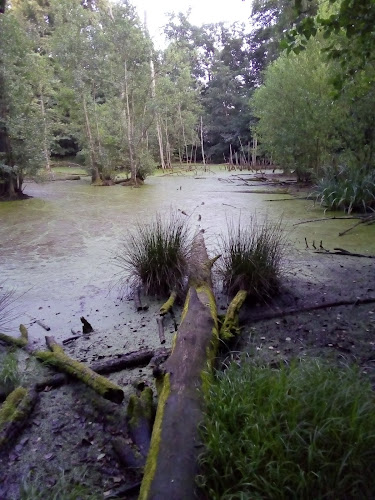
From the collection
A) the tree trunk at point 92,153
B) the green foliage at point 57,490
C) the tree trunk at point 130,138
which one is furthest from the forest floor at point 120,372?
the tree trunk at point 92,153

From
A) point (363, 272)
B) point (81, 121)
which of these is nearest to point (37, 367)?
point (363, 272)

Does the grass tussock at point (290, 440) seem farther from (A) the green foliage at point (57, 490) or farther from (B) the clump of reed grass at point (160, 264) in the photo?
(B) the clump of reed grass at point (160, 264)

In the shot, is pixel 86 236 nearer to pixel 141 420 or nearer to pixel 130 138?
pixel 141 420

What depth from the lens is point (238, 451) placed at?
129 cm

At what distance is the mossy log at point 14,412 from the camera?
5.33 ft

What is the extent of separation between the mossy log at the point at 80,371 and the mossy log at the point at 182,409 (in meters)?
0.21

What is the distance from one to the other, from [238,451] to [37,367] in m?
1.35

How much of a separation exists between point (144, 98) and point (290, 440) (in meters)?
13.7

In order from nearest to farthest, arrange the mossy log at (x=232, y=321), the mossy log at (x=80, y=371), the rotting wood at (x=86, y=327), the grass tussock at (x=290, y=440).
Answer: the grass tussock at (x=290, y=440) < the mossy log at (x=80, y=371) < the mossy log at (x=232, y=321) < the rotting wood at (x=86, y=327)

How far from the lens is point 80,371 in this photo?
6.48ft

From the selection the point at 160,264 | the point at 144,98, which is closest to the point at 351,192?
the point at 160,264

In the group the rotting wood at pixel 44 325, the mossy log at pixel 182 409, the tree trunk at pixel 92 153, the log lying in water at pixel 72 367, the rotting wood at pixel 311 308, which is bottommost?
the rotting wood at pixel 44 325

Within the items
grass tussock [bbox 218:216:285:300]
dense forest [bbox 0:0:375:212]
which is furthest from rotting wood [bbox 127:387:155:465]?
dense forest [bbox 0:0:375:212]

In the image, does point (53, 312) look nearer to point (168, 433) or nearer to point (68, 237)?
point (168, 433)
